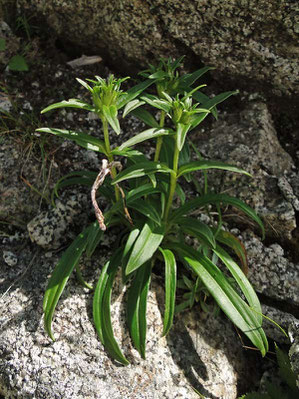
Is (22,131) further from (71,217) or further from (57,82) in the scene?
(71,217)

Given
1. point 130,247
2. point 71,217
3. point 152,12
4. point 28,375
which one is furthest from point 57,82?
point 28,375

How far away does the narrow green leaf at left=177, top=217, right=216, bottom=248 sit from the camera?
2892 millimetres

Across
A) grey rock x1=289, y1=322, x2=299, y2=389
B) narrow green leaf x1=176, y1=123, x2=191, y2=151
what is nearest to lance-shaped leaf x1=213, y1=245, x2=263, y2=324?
grey rock x1=289, y1=322, x2=299, y2=389

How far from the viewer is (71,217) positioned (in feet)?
10.9

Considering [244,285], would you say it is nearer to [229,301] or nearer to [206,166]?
[229,301]

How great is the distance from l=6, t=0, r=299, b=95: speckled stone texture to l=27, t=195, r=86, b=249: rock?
1425 millimetres

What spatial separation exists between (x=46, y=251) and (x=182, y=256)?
1012 mm

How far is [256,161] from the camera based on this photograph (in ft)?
11.4

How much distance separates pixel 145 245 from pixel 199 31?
70.3 inches

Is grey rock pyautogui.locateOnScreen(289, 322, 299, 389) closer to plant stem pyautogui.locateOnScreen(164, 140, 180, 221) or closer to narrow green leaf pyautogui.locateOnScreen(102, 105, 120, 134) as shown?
plant stem pyautogui.locateOnScreen(164, 140, 180, 221)

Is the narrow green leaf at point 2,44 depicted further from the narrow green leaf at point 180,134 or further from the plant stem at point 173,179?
the narrow green leaf at point 180,134

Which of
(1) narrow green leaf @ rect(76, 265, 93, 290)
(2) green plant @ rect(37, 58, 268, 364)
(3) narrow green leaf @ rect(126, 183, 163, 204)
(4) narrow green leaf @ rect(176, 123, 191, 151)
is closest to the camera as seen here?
(4) narrow green leaf @ rect(176, 123, 191, 151)

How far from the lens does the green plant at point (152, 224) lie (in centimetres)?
264

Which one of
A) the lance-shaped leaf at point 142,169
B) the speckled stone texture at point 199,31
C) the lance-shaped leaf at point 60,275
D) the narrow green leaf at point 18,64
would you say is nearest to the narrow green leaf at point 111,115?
the lance-shaped leaf at point 142,169
